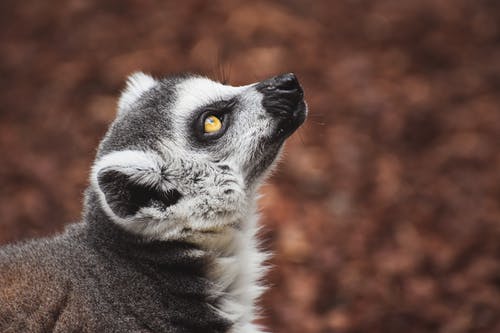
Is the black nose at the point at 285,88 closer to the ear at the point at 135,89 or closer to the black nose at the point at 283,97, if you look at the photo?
the black nose at the point at 283,97

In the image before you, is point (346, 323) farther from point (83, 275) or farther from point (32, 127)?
point (32, 127)

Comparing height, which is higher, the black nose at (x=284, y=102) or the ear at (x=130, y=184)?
the black nose at (x=284, y=102)

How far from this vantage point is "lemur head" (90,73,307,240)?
3678 millimetres

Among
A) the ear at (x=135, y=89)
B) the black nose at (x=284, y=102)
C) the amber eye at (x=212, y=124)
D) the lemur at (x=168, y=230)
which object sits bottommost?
the lemur at (x=168, y=230)

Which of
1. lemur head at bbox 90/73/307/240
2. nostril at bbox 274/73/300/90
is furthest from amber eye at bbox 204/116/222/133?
nostril at bbox 274/73/300/90

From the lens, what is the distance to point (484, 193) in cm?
705

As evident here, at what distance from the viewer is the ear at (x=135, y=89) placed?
4.52 meters

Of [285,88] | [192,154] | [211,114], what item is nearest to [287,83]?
[285,88]

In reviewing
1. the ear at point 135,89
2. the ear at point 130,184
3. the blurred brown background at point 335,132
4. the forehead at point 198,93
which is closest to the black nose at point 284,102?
the forehead at point 198,93

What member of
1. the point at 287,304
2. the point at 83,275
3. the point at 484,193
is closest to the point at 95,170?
the point at 83,275

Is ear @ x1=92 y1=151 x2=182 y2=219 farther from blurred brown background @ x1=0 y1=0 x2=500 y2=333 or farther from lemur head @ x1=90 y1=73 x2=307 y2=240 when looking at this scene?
blurred brown background @ x1=0 y1=0 x2=500 y2=333

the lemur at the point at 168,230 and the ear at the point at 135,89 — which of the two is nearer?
the lemur at the point at 168,230

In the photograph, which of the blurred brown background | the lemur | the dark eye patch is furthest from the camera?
the blurred brown background

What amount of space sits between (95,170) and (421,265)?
12.4 feet
